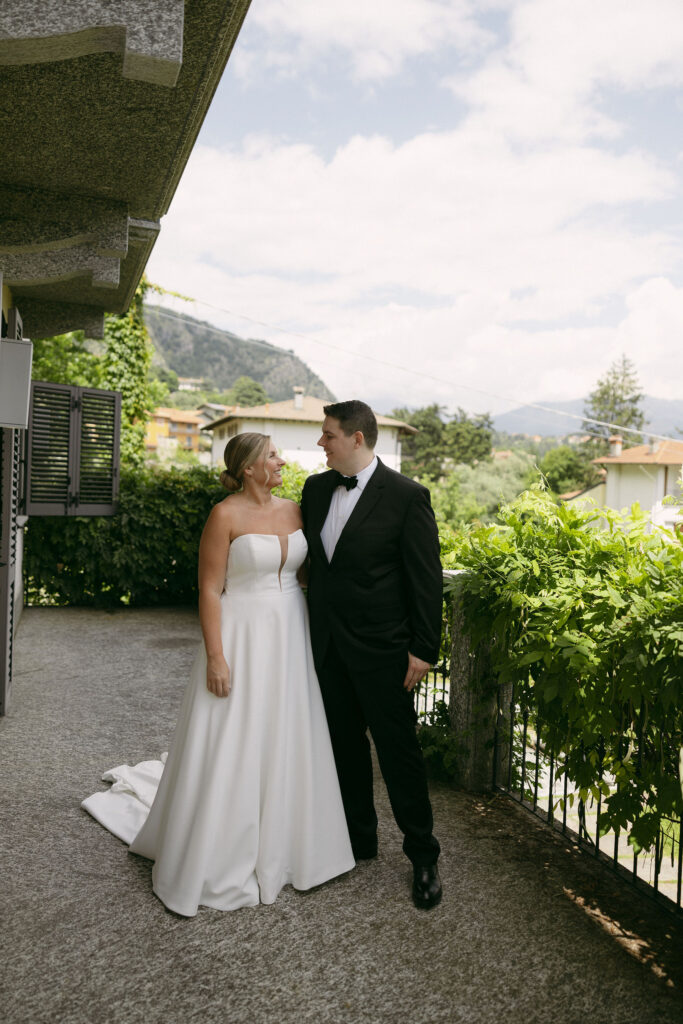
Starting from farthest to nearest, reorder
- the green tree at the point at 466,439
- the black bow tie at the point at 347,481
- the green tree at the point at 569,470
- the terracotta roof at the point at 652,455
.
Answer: the green tree at the point at 466,439 < the green tree at the point at 569,470 < the terracotta roof at the point at 652,455 < the black bow tie at the point at 347,481

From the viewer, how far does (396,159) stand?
116000mm

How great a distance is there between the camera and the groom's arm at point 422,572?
3154mm

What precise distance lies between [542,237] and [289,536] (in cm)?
13722

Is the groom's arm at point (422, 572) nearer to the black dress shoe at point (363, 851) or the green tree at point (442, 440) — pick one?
the black dress shoe at point (363, 851)

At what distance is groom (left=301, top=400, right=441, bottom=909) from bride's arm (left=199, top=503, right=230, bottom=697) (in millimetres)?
386

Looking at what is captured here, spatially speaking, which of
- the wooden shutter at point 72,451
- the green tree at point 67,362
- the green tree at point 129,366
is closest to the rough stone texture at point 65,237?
the wooden shutter at point 72,451

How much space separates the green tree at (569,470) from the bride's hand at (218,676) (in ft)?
215

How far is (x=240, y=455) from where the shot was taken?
10.7 feet

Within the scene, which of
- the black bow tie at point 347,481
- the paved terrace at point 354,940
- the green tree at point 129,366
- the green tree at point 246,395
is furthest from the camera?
the green tree at point 246,395

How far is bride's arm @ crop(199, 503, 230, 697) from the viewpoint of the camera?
314 cm

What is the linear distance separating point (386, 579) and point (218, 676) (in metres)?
0.77

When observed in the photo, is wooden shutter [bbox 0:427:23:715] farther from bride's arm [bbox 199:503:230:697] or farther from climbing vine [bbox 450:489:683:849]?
climbing vine [bbox 450:489:683:849]

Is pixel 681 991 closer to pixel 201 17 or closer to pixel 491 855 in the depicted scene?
pixel 491 855

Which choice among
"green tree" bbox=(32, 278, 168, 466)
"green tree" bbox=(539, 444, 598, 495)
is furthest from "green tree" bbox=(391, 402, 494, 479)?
"green tree" bbox=(32, 278, 168, 466)
